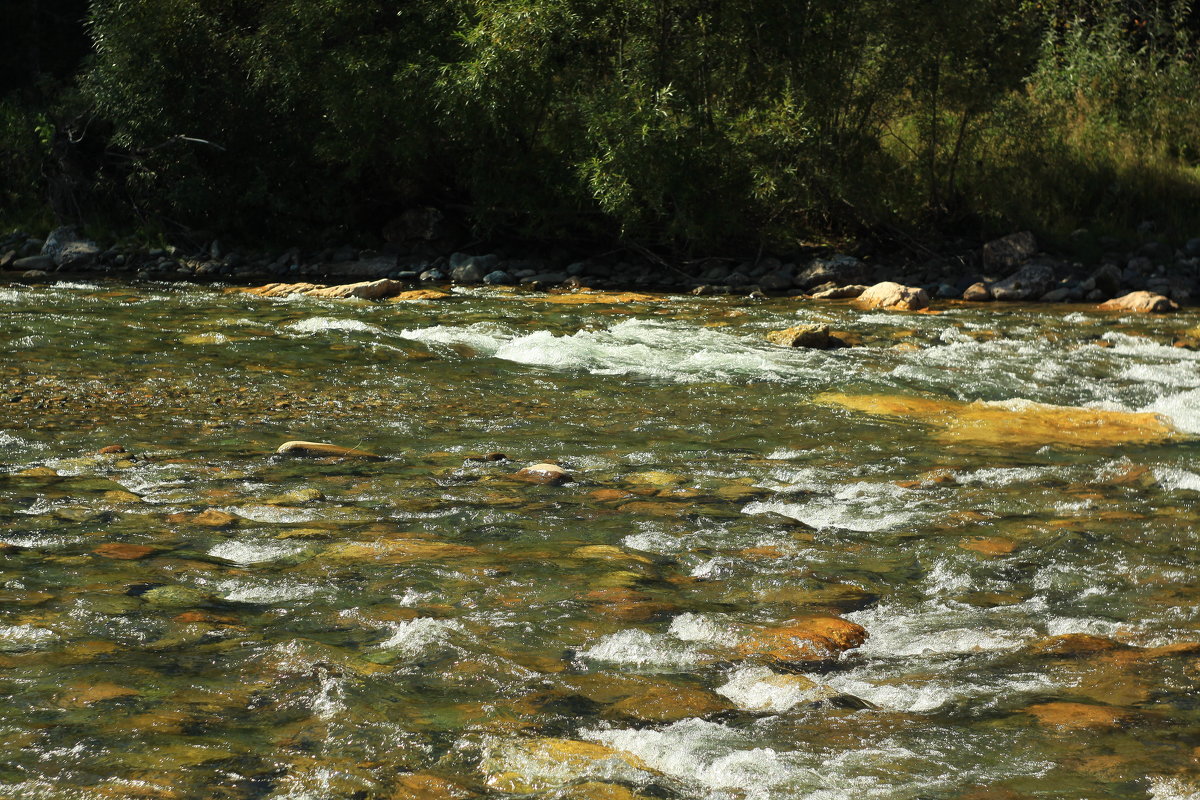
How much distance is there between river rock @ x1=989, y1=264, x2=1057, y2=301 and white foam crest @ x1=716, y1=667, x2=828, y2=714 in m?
12.0

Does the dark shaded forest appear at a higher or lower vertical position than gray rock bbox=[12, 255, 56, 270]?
higher

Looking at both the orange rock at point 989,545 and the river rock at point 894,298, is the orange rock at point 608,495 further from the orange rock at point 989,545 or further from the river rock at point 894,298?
the river rock at point 894,298

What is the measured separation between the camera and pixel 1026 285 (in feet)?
46.6

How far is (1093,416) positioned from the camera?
7.25 metres

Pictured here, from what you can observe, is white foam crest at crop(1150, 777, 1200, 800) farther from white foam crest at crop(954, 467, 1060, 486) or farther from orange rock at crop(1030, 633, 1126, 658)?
white foam crest at crop(954, 467, 1060, 486)

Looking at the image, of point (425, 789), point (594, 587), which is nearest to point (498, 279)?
point (594, 587)

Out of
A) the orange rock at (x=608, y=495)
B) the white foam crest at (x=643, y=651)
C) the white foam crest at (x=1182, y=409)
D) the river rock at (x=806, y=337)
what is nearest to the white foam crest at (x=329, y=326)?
the river rock at (x=806, y=337)

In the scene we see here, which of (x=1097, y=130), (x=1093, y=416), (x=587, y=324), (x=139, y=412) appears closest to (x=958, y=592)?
(x=1093, y=416)

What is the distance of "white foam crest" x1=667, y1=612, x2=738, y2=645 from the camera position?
140 inches

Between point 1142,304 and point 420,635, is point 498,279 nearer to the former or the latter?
point 1142,304

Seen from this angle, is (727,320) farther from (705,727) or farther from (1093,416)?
(705,727)

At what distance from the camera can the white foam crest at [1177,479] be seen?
5379mm

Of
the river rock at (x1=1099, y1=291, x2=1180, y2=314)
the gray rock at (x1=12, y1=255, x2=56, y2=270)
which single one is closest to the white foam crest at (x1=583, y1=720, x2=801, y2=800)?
the river rock at (x1=1099, y1=291, x2=1180, y2=314)

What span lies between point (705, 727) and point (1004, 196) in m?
14.9
